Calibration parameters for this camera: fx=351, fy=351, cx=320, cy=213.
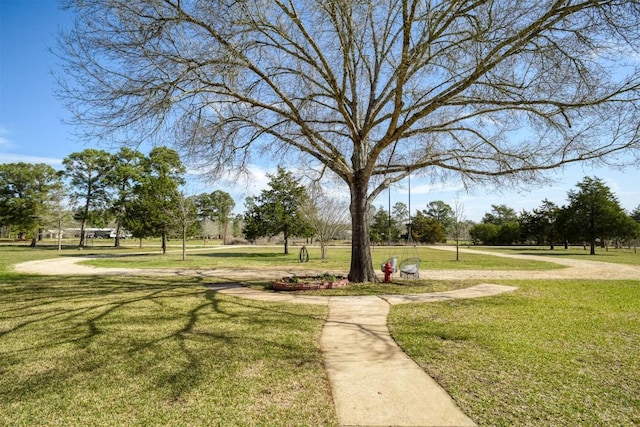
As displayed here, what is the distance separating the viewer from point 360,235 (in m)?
11.1

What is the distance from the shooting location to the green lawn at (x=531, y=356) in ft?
10.3

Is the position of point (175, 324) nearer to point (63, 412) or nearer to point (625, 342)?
point (63, 412)

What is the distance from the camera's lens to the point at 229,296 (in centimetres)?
892

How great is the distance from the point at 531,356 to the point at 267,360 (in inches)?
133

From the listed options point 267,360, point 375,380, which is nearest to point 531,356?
point 375,380

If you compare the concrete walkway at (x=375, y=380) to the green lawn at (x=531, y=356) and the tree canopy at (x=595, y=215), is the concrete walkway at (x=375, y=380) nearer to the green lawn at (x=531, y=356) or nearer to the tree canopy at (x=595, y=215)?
the green lawn at (x=531, y=356)

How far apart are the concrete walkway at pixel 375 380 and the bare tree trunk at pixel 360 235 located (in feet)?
13.9

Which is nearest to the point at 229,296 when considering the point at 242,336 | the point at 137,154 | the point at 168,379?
the point at 242,336

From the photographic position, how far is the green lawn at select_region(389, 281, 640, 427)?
10.3 ft

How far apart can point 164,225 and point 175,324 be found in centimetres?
2660

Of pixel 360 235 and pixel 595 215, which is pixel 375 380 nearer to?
pixel 360 235

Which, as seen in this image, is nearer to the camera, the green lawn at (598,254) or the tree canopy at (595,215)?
the green lawn at (598,254)

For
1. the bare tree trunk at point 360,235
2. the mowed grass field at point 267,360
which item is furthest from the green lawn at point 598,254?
the mowed grass field at point 267,360

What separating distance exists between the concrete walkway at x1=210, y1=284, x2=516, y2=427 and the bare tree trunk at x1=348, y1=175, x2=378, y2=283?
4.22m
